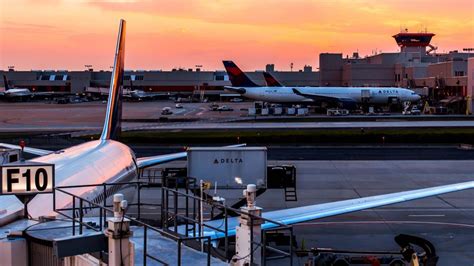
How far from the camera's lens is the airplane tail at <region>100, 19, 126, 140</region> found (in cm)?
3288

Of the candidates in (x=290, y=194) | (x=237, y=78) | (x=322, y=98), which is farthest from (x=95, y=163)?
(x=237, y=78)

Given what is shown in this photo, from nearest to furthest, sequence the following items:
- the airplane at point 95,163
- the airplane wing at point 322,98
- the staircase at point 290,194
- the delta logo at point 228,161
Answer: the airplane at point 95,163
the delta logo at point 228,161
the staircase at point 290,194
the airplane wing at point 322,98

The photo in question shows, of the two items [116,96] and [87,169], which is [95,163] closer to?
[87,169]

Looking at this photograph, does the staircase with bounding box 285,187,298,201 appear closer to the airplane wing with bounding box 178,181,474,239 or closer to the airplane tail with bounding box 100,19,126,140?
the airplane tail with bounding box 100,19,126,140

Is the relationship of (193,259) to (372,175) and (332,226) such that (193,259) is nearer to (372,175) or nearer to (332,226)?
(332,226)

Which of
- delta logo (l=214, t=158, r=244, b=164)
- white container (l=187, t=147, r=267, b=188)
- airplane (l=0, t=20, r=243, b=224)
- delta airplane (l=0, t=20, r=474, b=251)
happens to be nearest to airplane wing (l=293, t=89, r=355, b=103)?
airplane (l=0, t=20, r=243, b=224)

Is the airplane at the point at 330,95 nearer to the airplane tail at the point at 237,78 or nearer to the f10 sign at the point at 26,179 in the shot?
the airplane tail at the point at 237,78

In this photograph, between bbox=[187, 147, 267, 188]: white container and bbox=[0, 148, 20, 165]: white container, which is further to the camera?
bbox=[187, 147, 267, 188]: white container

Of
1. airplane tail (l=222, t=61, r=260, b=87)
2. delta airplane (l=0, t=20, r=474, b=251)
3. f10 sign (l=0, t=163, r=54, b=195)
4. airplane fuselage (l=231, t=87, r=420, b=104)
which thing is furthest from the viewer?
airplane tail (l=222, t=61, r=260, b=87)

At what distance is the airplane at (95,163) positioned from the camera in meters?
16.2

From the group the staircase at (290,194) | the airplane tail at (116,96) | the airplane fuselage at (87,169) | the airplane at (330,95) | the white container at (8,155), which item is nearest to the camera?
the airplane fuselage at (87,169)

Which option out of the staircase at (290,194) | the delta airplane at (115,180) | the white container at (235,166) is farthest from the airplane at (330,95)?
the delta airplane at (115,180)

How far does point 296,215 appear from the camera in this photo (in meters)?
21.9

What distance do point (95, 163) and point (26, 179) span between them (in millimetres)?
11421
